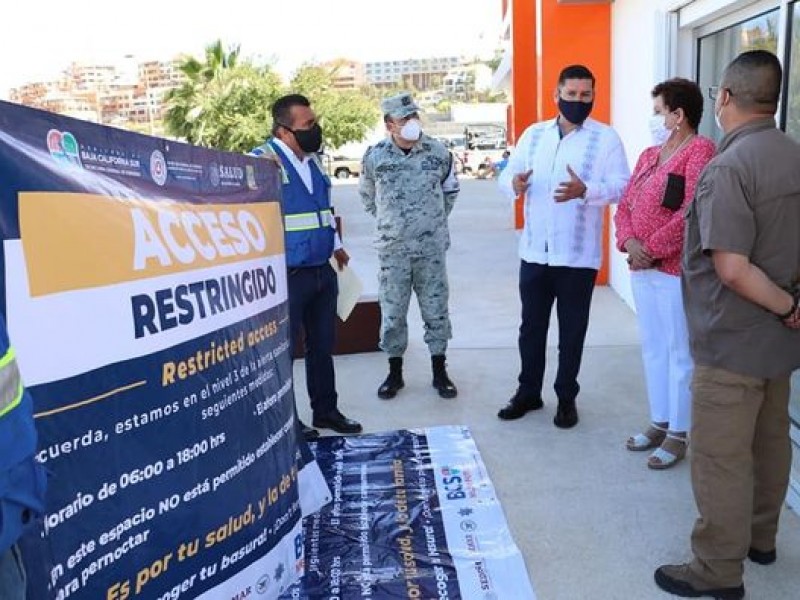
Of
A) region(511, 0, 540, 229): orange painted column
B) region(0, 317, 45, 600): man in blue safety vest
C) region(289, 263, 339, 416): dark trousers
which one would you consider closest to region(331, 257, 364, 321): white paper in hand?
region(289, 263, 339, 416): dark trousers

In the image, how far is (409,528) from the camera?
2.88 metres

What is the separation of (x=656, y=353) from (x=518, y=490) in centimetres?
90

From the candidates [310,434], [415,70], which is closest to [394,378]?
[310,434]

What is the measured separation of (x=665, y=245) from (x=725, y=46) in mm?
2203

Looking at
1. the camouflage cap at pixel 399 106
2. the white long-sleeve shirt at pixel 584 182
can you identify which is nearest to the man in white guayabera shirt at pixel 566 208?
the white long-sleeve shirt at pixel 584 182

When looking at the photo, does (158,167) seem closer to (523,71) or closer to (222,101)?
(523,71)

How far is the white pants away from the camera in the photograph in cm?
324

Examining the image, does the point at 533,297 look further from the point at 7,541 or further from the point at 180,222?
the point at 7,541

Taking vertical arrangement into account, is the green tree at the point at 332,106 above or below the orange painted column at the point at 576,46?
above

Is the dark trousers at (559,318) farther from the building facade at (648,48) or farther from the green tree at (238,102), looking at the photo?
the green tree at (238,102)

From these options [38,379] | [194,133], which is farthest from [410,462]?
[194,133]

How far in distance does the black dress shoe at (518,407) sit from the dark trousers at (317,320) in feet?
3.02

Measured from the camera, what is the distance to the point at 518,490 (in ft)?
10.6

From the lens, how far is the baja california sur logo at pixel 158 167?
68.8 inches
